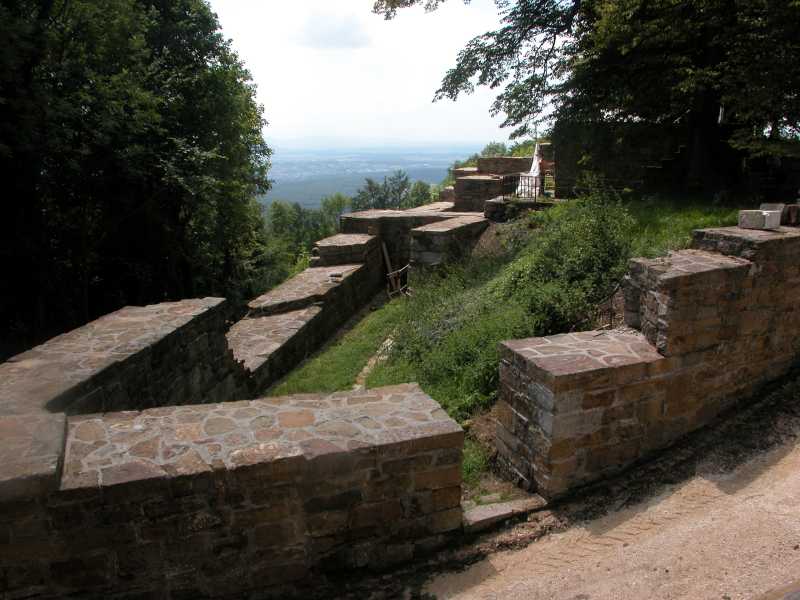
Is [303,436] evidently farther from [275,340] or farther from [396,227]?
[396,227]

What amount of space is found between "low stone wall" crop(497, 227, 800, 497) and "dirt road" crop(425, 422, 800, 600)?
48 centimetres

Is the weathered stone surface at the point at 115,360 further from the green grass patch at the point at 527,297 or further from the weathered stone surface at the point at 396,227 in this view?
the weathered stone surface at the point at 396,227

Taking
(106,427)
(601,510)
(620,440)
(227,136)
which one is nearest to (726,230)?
(620,440)

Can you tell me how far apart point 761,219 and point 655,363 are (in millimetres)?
2058

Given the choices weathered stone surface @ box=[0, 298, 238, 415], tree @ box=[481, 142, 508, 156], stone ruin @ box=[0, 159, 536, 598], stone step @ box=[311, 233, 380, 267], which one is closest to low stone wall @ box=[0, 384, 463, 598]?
stone ruin @ box=[0, 159, 536, 598]

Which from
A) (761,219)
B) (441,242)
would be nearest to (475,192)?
(441,242)

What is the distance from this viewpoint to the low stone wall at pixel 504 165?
20891mm

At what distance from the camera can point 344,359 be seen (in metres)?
8.80

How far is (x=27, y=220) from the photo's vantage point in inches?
438

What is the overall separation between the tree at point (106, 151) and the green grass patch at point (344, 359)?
5560mm

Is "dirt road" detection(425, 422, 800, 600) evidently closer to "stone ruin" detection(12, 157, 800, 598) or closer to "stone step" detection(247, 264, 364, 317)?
"stone ruin" detection(12, 157, 800, 598)

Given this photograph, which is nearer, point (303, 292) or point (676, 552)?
point (676, 552)

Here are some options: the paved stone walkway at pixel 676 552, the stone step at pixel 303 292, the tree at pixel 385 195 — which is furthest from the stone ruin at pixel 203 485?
the tree at pixel 385 195

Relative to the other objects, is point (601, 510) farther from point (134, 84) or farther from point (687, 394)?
point (134, 84)
